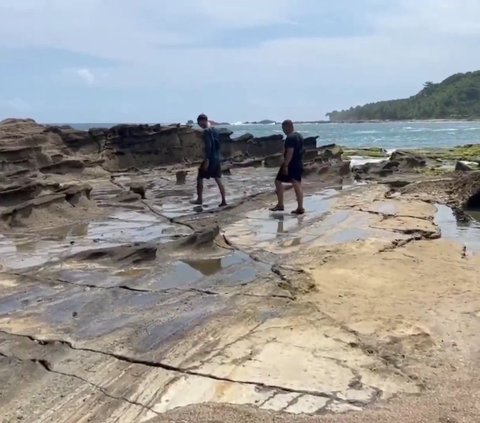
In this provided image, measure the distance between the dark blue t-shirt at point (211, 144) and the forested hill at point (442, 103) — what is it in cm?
13290

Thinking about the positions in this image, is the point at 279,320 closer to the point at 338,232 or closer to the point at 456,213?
the point at 338,232

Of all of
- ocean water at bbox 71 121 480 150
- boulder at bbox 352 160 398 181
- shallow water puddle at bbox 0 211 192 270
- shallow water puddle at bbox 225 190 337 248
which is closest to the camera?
shallow water puddle at bbox 0 211 192 270

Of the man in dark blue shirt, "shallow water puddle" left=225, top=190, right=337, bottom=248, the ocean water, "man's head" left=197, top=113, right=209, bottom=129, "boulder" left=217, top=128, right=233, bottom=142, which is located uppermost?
"man's head" left=197, top=113, right=209, bottom=129


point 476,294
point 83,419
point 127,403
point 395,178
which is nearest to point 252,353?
point 127,403

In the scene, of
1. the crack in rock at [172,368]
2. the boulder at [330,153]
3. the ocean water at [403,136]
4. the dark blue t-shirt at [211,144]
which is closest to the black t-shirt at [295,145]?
the dark blue t-shirt at [211,144]

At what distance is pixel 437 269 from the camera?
24.6 feet

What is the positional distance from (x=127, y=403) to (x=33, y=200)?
8.29 meters

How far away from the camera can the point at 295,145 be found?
1193 centimetres

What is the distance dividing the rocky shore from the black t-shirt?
1.07 metres

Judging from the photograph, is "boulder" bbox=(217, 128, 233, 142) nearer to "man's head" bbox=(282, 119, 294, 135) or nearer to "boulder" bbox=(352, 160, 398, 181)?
"boulder" bbox=(352, 160, 398, 181)

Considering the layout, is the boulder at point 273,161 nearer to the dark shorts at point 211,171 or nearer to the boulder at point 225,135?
the boulder at point 225,135

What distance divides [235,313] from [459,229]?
6.59 metres

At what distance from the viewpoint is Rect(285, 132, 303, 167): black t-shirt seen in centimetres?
1187

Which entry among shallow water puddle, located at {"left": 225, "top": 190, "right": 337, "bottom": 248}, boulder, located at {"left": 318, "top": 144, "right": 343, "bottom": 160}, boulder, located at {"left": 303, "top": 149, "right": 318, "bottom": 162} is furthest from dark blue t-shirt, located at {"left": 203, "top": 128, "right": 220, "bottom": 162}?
boulder, located at {"left": 318, "top": 144, "right": 343, "bottom": 160}
